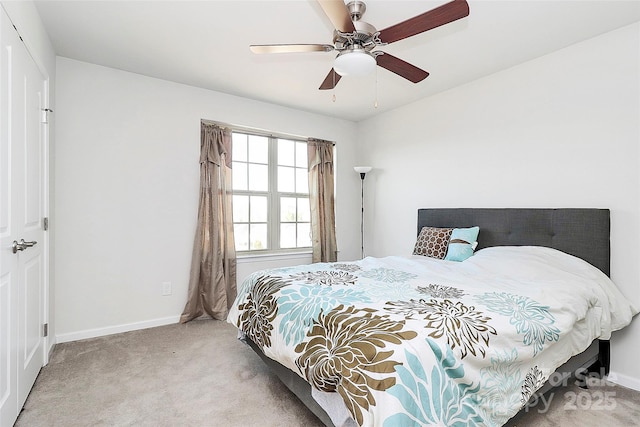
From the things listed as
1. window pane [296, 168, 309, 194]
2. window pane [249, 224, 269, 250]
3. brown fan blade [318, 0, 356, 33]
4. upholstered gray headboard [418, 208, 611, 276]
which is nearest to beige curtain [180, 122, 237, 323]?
window pane [249, 224, 269, 250]

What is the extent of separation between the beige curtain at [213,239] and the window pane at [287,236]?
0.74m

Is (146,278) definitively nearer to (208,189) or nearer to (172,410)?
(208,189)

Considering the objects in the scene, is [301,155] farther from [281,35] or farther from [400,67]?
[400,67]

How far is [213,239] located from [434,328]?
2.69 m

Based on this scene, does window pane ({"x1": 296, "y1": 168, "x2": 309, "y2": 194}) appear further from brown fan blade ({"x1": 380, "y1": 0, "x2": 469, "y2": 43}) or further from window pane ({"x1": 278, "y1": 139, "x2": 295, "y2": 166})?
brown fan blade ({"x1": 380, "y1": 0, "x2": 469, "y2": 43})

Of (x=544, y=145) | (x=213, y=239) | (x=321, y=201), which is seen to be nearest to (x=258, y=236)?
(x=213, y=239)

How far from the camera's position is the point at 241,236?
12.6ft

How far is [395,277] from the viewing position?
2.18 meters

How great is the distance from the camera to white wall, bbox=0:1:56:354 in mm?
1773

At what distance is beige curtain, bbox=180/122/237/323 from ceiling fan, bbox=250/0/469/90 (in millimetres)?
1787

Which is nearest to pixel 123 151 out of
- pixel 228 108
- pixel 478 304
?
pixel 228 108

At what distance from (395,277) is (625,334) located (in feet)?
5.51

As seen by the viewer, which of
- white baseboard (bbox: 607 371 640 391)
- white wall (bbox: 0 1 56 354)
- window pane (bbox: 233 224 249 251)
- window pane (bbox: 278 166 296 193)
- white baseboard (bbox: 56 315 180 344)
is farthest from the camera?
window pane (bbox: 278 166 296 193)

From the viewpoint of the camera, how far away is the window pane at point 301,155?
427cm
